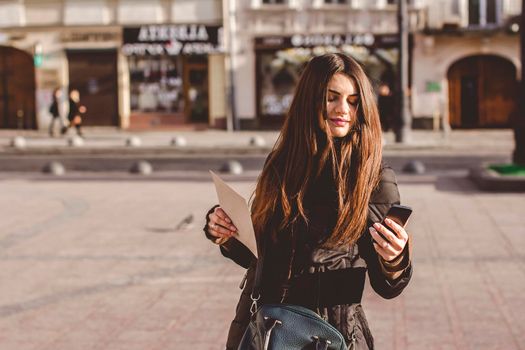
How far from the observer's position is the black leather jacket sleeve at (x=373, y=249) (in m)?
3.16

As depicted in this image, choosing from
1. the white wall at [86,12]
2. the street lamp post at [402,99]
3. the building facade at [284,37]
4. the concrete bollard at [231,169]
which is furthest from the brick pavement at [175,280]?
the white wall at [86,12]

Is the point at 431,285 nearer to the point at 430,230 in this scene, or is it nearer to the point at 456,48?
the point at 430,230

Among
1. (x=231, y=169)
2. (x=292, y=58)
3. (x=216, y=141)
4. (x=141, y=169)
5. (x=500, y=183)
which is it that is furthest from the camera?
(x=292, y=58)

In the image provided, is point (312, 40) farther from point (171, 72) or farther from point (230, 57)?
point (171, 72)

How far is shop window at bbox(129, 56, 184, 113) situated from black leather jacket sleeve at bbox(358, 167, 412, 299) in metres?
29.2

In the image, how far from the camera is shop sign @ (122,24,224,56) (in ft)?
105

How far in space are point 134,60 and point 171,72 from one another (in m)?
1.27

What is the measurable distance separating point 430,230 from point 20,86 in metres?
25.0

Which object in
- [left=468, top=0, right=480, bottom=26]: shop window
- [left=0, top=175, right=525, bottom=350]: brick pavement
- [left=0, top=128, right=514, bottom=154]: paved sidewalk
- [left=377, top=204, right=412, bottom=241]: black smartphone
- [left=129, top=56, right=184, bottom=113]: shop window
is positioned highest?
[left=468, top=0, right=480, bottom=26]: shop window

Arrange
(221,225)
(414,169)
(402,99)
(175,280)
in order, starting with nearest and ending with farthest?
(221,225) < (175,280) < (414,169) < (402,99)

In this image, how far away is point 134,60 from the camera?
106 ft

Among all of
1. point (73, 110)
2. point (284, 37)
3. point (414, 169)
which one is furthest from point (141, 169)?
point (284, 37)

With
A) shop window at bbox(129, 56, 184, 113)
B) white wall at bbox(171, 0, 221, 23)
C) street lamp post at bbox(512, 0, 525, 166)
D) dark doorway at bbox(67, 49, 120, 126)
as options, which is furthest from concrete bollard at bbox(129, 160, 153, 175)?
white wall at bbox(171, 0, 221, 23)

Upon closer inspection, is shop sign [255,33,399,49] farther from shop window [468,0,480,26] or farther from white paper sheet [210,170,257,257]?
white paper sheet [210,170,257,257]
